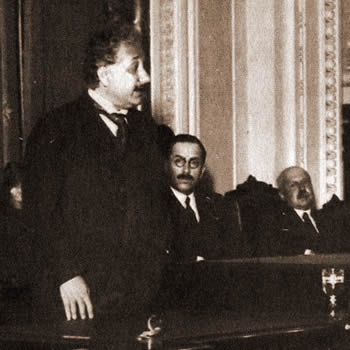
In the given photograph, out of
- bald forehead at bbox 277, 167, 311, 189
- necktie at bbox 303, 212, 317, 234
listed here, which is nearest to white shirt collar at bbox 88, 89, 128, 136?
necktie at bbox 303, 212, 317, 234

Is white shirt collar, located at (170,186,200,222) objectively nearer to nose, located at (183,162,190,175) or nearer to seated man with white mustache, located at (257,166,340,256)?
nose, located at (183,162,190,175)

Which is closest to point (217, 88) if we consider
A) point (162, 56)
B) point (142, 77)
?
point (162, 56)

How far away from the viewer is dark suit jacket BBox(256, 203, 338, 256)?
5812 millimetres

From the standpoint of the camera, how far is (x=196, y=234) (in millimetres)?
5246

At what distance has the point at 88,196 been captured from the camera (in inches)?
137

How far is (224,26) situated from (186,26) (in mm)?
412

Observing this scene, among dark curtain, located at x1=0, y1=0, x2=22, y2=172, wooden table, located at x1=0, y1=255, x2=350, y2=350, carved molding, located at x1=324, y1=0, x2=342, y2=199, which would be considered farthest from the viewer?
carved molding, located at x1=324, y1=0, x2=342, y2=199

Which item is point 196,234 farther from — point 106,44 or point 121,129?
point 106,44

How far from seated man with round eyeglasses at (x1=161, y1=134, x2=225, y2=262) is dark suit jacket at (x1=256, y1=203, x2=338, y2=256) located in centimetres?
42

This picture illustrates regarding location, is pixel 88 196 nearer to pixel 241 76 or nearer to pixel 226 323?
pixel 226 323

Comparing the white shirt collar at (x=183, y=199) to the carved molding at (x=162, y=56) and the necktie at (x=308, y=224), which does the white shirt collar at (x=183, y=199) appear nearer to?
the necktie at (x=308, y=224)

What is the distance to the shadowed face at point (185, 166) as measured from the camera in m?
5.45

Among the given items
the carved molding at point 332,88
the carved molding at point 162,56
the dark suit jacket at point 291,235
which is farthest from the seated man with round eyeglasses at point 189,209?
the carved molding at point 332,88

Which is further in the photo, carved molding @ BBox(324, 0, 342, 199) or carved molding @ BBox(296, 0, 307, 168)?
carved molding @ BBox(324, 0, 342, 199)
